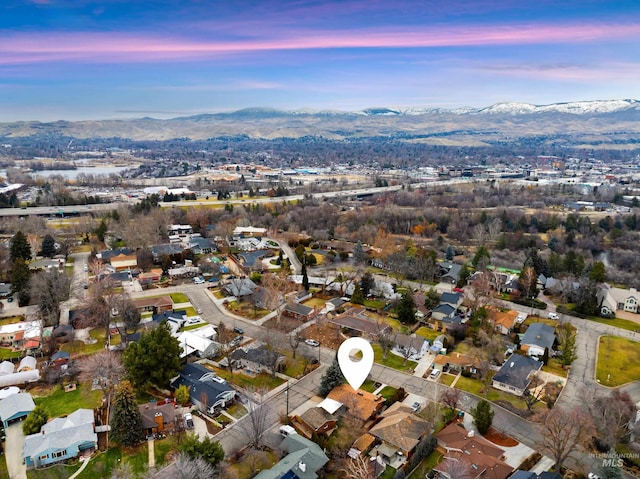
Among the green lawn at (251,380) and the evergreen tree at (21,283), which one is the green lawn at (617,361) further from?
the evergreen tree at (21,283)

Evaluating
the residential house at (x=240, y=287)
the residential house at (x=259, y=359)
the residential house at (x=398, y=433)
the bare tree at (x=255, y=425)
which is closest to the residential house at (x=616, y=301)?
the residential house at (x=398, y=433)

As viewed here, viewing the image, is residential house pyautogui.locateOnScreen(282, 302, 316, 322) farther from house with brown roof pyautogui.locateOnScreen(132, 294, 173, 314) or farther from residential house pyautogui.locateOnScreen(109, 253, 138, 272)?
residential house pyautogui.locateOnScreen(109, 253, 138, 272)

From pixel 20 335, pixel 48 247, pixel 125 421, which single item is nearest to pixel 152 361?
pixel 125 421

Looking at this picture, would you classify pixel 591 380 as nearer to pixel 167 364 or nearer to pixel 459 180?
pixel 167 364

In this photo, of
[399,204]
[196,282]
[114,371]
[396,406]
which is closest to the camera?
[396,406]

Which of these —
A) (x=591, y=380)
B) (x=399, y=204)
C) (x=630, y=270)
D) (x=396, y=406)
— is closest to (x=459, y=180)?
(x=399, y=204)

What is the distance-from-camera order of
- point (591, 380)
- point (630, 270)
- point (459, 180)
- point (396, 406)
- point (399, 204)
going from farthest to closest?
point (459, 180)
point (399, 204)
point (630, 270)
point (591, 380)
point (396, 406)
